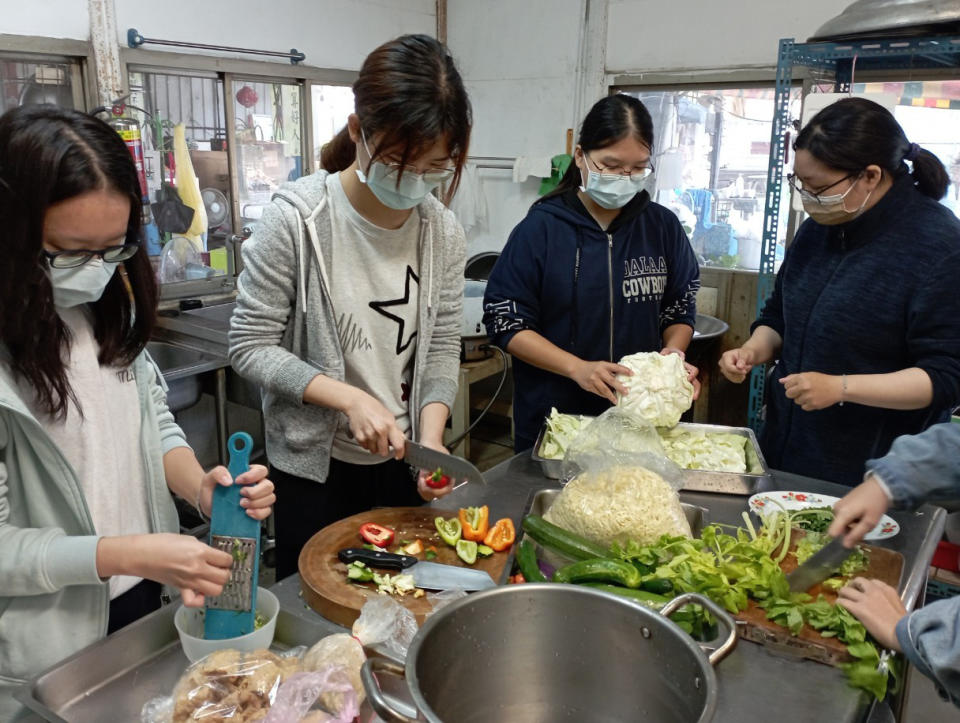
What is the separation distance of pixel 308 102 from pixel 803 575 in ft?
12.5

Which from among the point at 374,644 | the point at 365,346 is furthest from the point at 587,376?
the point at 374,644

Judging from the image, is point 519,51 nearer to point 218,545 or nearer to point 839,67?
point 839,67

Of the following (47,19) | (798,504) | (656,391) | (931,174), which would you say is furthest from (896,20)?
(47,19)

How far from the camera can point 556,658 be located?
1.17m

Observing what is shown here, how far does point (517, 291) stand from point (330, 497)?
949 millimetres

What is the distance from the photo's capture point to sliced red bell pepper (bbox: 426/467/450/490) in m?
1.86

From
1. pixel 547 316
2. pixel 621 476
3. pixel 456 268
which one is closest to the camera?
pixel 621 476

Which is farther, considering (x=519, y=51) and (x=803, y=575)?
(x=519, y=51)

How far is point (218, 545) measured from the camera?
4.09ft

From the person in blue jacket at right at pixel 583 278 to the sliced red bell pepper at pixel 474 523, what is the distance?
817 mm

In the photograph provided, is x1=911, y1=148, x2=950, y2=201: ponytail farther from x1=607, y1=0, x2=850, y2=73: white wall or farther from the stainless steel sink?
the stainless steel sink

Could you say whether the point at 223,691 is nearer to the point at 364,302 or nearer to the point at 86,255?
the point at 86,255

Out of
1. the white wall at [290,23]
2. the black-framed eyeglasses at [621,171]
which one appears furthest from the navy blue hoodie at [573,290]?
the white wall at [290,23]

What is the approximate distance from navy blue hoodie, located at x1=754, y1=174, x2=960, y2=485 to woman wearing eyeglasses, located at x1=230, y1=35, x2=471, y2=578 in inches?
43.3
